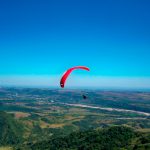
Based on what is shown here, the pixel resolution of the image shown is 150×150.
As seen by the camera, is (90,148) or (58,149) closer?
(90,148)

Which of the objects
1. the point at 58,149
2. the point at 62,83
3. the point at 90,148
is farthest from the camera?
the point at 58,149

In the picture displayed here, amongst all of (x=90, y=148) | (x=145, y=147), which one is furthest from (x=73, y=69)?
(x=90, y=148)

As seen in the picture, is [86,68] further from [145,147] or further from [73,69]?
[145,147]

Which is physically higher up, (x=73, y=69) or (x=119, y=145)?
(x=73, y=69)

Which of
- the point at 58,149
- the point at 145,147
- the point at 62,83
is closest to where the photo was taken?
the point at 62,83

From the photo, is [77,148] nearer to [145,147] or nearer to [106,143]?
[106,143]

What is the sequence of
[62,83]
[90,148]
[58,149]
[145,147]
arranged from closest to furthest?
[62,83] < [145,147] < [90,148] < [58,149]

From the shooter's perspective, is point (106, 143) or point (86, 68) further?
point (106, 143)

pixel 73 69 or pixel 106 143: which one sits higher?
pixel 73 69

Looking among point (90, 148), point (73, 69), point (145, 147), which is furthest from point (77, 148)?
point (73, 69)
